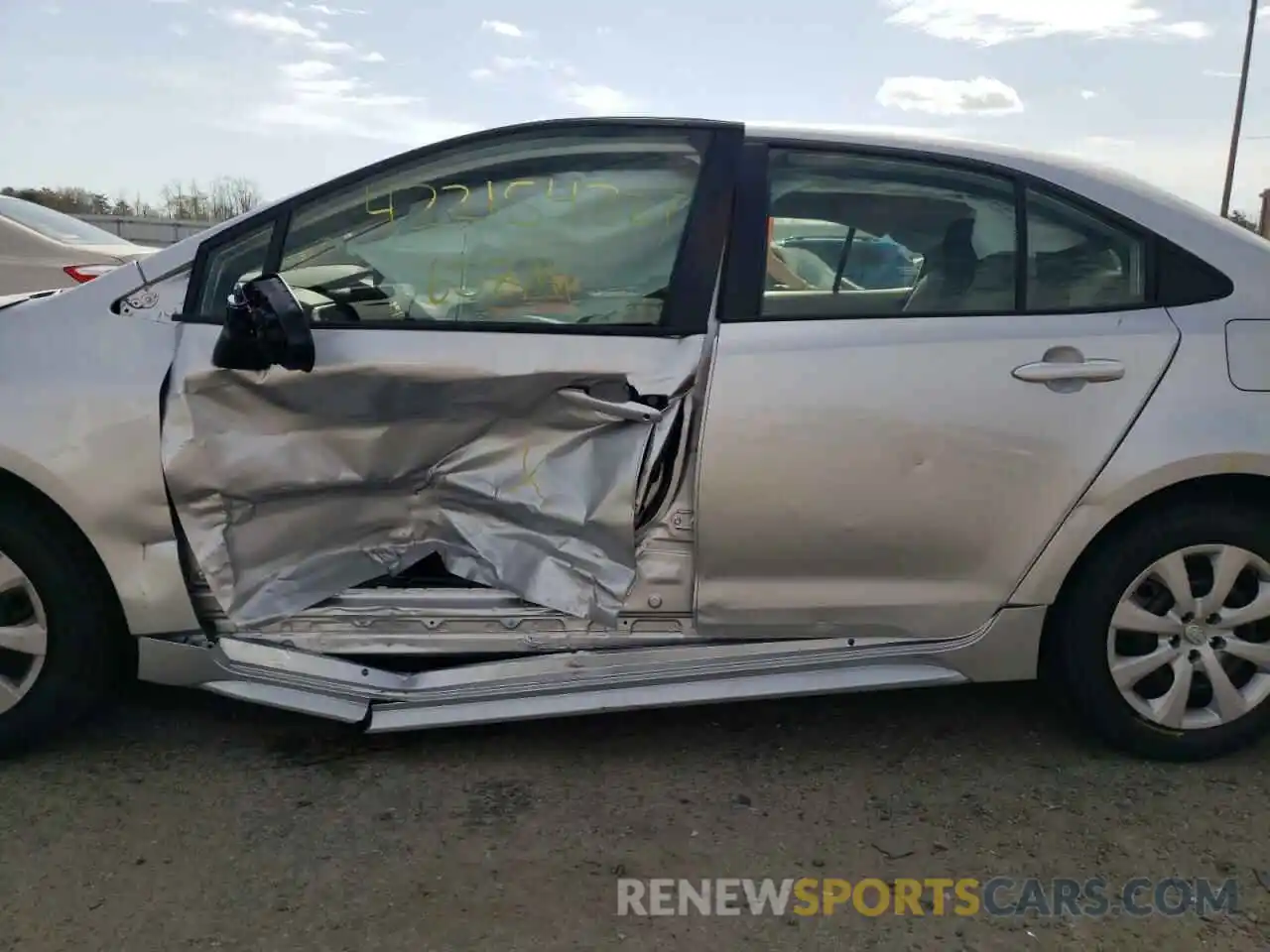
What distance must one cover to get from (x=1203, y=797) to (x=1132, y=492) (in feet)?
2.68

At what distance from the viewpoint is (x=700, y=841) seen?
2.55m

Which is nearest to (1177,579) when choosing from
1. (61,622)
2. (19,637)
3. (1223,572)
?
(1223,572)

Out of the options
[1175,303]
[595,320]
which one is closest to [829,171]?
[595,320]

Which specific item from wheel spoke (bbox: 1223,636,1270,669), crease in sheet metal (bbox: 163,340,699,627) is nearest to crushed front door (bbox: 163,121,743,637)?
crease in sheet metal (bbox: 163,340,699,627)

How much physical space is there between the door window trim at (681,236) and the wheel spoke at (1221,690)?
1590 millimetres

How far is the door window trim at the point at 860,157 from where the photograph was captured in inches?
110

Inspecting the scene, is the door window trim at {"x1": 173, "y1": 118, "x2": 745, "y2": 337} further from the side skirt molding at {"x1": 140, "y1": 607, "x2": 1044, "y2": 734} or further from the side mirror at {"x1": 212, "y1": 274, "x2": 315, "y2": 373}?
the side skirt molding at {"x1": 140, "y1": 607, "x2": 1044, "y2": 734}

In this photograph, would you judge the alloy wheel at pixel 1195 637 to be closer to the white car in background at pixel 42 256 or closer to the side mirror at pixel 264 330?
the side mirror at pixel 264 330

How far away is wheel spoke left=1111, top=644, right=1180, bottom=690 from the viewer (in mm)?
2838

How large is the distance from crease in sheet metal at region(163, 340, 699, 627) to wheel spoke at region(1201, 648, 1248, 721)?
5.06 feet

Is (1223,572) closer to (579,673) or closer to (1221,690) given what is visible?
(1221,690)

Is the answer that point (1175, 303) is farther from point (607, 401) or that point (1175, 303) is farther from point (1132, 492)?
point (607, 401)

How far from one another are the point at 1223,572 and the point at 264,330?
8.29 feet

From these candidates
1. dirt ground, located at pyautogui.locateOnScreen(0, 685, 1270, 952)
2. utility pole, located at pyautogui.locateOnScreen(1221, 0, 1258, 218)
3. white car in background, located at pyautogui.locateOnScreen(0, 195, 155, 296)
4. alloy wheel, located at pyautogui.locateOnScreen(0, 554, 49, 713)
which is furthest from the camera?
utility pole, located at pyautogui.locateOnScreen(1221, 0, 1258, 218)
